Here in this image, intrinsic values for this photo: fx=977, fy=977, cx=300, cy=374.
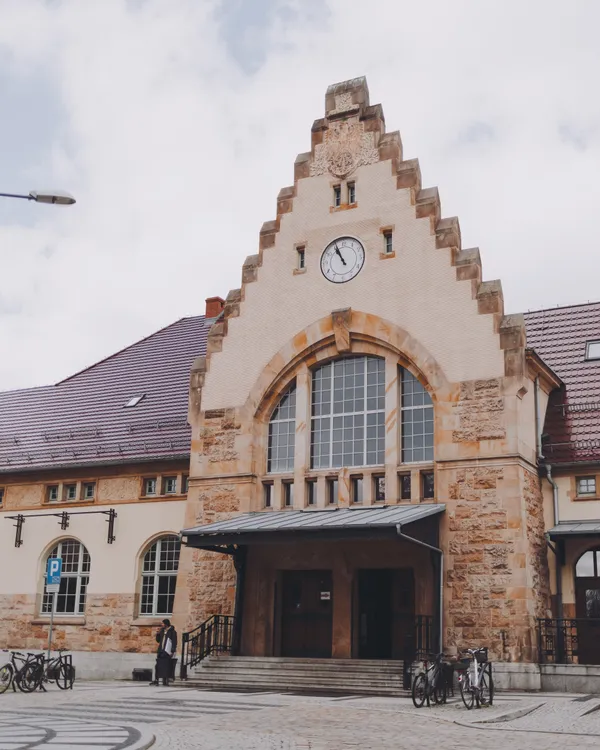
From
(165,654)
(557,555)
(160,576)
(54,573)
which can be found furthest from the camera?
(160,576)

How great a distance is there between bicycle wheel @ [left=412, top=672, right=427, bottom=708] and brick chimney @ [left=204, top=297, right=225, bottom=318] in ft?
69.6

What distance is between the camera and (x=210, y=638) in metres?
24.4

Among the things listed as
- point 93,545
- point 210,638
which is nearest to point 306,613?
point 210,638

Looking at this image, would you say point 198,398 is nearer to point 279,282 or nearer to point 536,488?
point 279,282

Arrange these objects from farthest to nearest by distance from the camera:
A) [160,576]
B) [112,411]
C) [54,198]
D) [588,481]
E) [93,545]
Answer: [112,411], [93,545], [160,576], [588,481], [54,198]

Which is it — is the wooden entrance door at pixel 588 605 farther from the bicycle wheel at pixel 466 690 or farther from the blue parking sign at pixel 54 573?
the blue parking sign at pixel 54 573

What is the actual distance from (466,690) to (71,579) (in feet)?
52.7

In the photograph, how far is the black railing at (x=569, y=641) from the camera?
22016 mm

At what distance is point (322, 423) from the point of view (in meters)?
25.8

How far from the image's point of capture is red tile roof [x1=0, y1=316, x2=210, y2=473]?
29.8 m

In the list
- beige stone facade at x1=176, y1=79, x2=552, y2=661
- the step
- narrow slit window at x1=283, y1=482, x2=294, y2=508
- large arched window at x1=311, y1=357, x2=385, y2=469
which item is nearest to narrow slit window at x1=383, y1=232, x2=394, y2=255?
beige stone facade at x1=176, y1=79, x2=552, y2=661

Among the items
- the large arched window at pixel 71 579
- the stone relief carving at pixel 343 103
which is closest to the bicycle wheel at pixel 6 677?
the large arched window at pixel 71 579

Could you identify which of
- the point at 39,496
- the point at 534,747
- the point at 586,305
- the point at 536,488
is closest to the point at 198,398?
the point at 39,496

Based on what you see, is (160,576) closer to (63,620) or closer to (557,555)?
(63,620)
